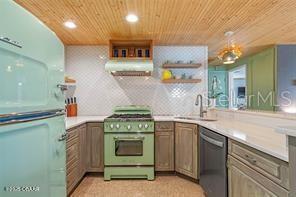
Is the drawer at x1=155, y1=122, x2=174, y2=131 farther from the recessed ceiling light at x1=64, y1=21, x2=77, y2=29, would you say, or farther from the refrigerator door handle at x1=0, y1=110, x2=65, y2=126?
the refrigerator door handle at x1=0, y1=110, x2=65, y2=126

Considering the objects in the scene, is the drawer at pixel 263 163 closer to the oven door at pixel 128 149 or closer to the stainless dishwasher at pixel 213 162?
the stainless dishwasher at pixel 213 162

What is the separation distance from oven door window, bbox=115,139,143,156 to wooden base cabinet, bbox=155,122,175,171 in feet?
0.92

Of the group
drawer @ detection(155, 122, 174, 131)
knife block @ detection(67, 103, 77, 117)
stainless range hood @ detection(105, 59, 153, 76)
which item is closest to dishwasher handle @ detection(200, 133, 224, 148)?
drawer @ detection(155, 122, 174, 131)

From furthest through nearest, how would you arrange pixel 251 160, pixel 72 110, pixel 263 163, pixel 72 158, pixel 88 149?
pixel 72 110
pixel 88 149
pixel 72 158
pixel 251 160
pixel 263 163

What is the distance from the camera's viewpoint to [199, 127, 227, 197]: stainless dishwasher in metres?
2.04

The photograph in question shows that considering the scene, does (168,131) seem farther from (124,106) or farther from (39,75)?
(39,75)

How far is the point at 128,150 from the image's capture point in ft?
10.8

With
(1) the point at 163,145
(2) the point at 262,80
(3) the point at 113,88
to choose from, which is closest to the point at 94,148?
(1) the point at 163,145

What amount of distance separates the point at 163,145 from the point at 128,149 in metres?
0.55

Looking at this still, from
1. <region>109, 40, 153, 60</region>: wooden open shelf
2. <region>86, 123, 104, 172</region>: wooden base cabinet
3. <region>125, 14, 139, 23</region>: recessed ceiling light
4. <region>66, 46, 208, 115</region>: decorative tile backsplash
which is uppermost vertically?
<region>125, 14, 139, 23</region>: recessed ceiling light

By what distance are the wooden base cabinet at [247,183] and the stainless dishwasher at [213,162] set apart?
118 millimetres

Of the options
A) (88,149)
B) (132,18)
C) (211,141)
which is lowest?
(88,149)

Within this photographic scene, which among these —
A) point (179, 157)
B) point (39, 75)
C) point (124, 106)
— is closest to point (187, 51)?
point (124, 106)

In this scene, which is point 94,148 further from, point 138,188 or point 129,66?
point 129,66
